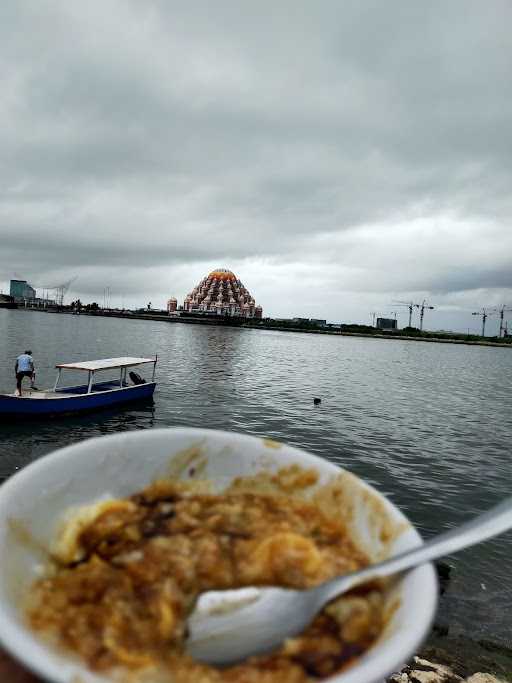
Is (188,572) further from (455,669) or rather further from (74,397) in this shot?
(74,397)

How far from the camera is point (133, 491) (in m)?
2.75

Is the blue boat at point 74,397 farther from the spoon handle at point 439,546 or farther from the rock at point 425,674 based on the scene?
the spoon handle at point 439,546

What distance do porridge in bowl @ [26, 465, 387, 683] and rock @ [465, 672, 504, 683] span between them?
6.26 metres

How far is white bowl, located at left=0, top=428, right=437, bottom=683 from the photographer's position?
1453 mm

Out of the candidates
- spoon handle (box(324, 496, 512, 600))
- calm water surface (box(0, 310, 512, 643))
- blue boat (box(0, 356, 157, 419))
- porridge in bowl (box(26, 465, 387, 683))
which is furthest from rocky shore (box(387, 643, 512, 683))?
blue boat (box(0, 356, 157, 419))

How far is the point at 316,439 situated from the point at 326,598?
21752 millimetres

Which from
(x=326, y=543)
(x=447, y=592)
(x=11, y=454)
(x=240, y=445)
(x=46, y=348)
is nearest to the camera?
(x=326, y=543)

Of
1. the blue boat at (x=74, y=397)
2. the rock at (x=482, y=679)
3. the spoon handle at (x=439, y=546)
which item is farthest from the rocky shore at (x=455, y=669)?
the blue boat at (x=74, y=397)

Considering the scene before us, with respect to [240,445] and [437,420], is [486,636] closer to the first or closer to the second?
[240,445]

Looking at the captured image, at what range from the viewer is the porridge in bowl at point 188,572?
5.52 feet

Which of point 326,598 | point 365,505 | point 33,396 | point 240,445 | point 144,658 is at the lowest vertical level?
point 33,396

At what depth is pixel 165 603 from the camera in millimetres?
1916

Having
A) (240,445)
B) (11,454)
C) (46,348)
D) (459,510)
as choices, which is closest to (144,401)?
(11,454)

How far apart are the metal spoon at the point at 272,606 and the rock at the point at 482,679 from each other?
6.72m
